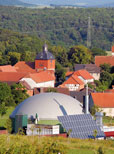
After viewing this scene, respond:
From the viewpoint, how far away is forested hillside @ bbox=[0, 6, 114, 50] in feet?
442

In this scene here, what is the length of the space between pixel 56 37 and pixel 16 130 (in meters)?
107

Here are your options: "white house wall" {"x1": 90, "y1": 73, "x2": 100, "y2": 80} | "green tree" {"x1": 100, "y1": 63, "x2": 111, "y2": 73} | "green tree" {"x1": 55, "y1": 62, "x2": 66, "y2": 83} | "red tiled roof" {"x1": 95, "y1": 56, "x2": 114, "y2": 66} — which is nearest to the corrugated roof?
"white house wall" {"x1": 90, "y1": 73, "x2": 100, "y2": 80}

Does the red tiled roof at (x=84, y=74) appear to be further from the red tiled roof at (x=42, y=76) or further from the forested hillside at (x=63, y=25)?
the forested hillside at (x=63, y=25)

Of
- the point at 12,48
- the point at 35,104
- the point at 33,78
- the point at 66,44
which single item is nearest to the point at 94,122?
the point at 35,104

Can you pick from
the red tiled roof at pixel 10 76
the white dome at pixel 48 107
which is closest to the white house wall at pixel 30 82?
the red tiled roof at pixel 10 76

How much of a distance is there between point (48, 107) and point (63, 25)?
11784 cm

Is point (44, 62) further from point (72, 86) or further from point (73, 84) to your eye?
point (73, 84)

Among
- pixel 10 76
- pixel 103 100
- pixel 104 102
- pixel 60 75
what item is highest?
pixel 60 75

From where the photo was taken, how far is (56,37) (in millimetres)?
135875

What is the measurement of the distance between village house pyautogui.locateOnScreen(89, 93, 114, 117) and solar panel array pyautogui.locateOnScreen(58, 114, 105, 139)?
17.0m

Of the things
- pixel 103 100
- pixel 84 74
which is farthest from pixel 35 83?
pixel 103 100

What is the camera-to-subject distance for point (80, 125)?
28.0 m

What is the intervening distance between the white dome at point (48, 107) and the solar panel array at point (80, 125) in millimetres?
1757

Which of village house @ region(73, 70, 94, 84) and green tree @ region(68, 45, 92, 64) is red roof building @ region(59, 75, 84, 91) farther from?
green tree @ region(68, 45, 92, 64)
